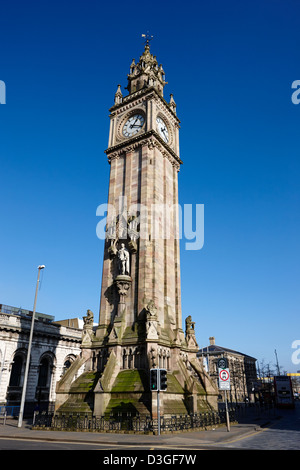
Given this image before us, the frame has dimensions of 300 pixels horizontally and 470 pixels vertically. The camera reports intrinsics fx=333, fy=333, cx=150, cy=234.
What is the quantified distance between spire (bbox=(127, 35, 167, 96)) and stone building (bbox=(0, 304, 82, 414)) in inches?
1293

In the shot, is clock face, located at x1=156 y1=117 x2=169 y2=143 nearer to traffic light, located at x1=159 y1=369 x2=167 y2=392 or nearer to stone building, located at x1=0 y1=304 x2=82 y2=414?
traffic light, located at x1=159 y1=369 x2=167 y2=392

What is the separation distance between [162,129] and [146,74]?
791 cm

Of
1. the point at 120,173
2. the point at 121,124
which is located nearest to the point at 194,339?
the point at 120,173

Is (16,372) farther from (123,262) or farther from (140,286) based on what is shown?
(140,286)

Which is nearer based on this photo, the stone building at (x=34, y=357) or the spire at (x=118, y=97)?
the stone building at (x=34, y=357)

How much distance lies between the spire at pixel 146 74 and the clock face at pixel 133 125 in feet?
13.6

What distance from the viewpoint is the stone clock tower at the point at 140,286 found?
2480cm

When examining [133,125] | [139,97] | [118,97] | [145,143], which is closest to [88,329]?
[145,143]

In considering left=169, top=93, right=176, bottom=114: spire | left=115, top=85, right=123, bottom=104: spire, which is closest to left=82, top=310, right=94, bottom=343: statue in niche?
left=115, top=85, right=123, bottom=104: spire

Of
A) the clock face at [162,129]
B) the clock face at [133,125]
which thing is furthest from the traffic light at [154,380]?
the clock face at [162,129]

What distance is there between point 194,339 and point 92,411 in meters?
12.4

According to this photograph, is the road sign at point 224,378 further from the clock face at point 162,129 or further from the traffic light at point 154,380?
the clock face at point 162,129

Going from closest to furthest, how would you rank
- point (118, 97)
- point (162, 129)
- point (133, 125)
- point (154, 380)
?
1. point (154, 380)
2. point (133, 125)
3. point (162, 129)
4. point (118, 97)

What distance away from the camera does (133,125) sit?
37.8m
